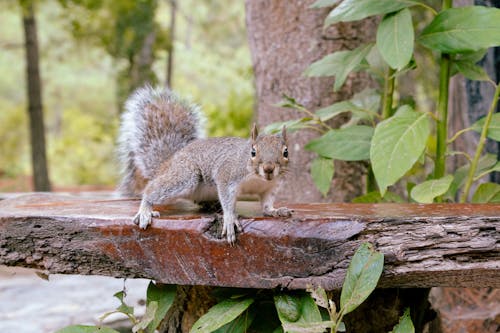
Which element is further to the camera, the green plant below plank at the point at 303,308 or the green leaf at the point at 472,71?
the green leaf at the point at 472,71

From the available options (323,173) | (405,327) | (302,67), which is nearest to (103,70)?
(302,67)

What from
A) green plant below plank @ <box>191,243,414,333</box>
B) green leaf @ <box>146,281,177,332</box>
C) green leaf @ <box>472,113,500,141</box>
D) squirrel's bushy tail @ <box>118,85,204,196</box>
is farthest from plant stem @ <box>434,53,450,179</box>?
green leaf @ <box>146,281,177,332</box>

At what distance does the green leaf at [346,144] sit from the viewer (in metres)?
2.15

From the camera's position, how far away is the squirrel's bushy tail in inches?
88.6

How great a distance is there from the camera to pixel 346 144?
85.9 inches

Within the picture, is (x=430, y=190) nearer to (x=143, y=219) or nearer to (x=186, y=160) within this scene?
(x=186, y=160)

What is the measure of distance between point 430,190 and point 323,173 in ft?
1.46

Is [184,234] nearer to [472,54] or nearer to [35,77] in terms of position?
[472,54]

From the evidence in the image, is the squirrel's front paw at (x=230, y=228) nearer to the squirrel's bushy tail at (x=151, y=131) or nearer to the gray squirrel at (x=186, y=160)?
the gray squirrel at (x=186, y=160)

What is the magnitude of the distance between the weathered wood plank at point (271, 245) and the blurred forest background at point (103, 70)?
4761 mm

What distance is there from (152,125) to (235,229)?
76 cm

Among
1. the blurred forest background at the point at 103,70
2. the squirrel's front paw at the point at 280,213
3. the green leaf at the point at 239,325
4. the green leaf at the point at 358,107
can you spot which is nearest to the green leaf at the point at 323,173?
the green leaf at the point at 358,107

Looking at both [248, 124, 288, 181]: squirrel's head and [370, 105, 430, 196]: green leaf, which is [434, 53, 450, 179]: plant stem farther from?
[248, 124, 288, 181]: squirrel's head

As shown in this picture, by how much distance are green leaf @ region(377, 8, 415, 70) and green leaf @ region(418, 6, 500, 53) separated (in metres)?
0.10
